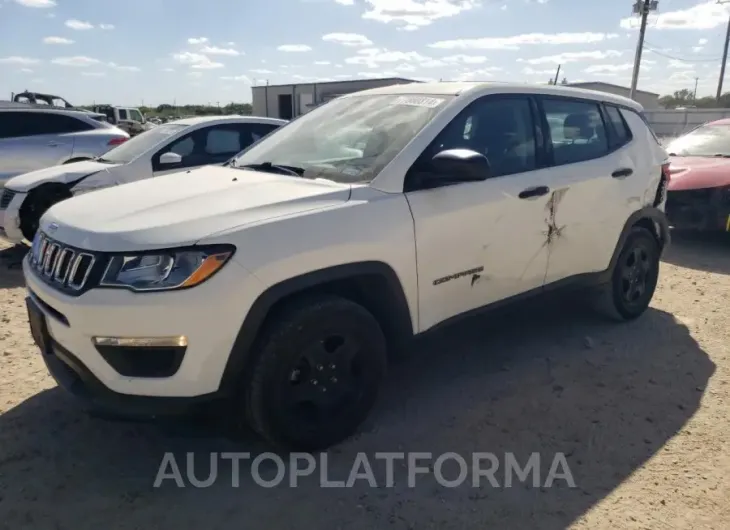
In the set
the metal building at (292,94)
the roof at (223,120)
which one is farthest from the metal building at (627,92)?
the roof at (223,120)

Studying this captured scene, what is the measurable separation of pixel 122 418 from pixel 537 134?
2.87 meters

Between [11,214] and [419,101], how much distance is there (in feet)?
16.5

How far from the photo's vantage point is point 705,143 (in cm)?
880

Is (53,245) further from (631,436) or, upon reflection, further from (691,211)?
(691,211)

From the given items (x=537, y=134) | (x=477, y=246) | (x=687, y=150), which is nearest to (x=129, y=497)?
(x=477, y=246)

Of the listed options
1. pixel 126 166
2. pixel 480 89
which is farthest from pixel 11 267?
pixel 480 89

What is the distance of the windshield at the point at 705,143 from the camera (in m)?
8.52

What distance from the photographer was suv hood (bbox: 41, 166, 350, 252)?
261 centimetres

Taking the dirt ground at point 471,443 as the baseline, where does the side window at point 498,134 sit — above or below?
above

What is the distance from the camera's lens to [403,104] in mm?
3715

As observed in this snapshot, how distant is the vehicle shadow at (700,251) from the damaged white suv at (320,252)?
3102 mm

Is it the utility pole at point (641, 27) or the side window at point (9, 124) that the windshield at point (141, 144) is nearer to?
the side window at point (9, 124)

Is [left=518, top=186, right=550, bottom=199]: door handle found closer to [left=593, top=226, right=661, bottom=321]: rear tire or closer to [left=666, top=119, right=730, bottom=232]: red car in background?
[left=593, top=226, right=661, bottom=321]: rear tire

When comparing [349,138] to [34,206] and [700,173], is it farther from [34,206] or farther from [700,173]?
[700,173]
